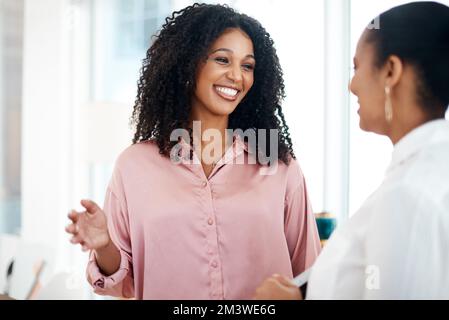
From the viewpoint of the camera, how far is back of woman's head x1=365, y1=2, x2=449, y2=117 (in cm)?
74

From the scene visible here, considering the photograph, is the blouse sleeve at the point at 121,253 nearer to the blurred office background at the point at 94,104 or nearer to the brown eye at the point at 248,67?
the blurred office background at the point at 94,104

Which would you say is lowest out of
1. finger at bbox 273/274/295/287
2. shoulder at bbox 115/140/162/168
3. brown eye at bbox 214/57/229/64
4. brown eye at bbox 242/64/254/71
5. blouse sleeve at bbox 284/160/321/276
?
finger at bbox 273/274/295/287

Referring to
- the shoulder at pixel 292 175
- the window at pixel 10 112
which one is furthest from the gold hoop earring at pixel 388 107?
the window at pixel 10 112

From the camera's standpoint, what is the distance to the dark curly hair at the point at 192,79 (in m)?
1.03

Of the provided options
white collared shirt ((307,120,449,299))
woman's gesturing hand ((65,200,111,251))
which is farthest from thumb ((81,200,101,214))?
white collared shirt ((307,120,449,299))

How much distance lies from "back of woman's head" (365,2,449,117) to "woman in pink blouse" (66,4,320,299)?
333mm

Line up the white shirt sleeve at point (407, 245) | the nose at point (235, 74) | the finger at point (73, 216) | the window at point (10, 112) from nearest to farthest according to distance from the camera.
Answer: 1. the white shirt sleeve at point (407, 245)
2. the finger at point (73, 216)
3. the nose at point (235, 74)
4. the window at point (10, 112)

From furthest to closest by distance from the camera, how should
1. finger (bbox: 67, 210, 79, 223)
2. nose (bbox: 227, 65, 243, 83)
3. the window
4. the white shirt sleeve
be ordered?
the window, nose (bbox: 227, 65, 243, 83), finger (bbox: 67, 210, 79, 223), the white shirt sleeve

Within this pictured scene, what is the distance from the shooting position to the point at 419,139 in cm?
73

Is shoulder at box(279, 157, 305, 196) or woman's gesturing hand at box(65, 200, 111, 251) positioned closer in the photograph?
woman's gesturing hand at box(65, 200, 111, 251)

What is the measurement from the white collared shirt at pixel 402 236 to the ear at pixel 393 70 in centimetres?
8

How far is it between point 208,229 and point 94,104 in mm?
677

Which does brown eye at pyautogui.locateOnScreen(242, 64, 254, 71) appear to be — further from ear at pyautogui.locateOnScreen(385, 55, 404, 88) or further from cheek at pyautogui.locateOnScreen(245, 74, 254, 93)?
ear at pyautogui.locateOnScreen(385, 55, 404, 88)

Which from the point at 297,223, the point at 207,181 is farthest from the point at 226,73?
the point at 297,223
